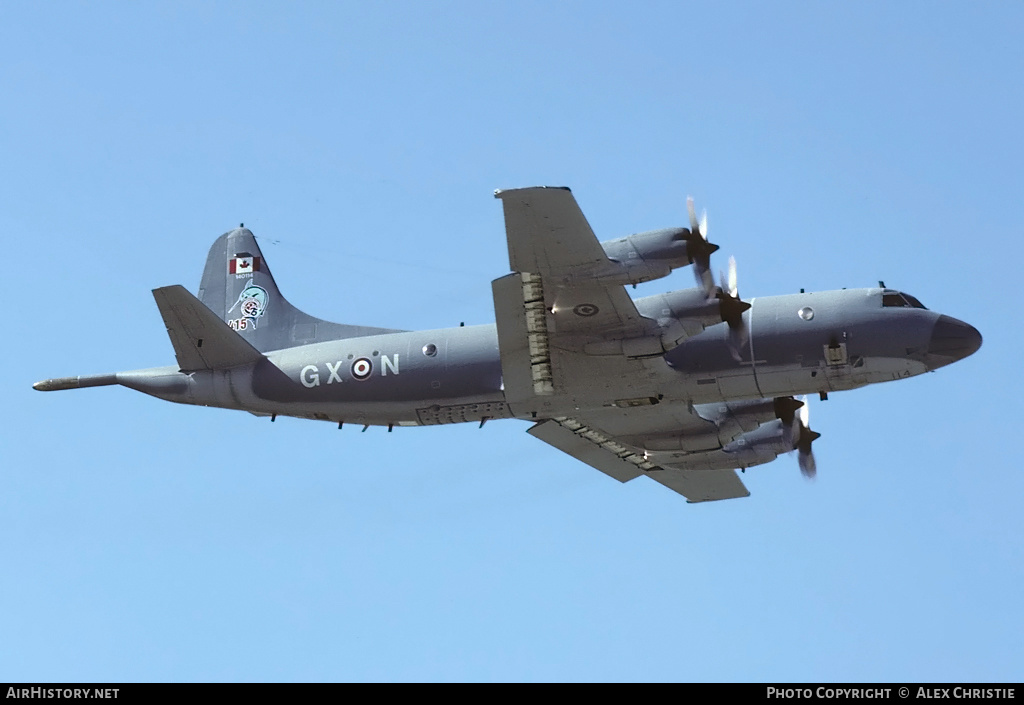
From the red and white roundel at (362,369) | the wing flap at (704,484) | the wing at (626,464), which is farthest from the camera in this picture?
the wing flap at (704,484)

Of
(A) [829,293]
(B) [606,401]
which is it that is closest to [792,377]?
(A) [829,293]

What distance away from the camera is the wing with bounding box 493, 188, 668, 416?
22219mm

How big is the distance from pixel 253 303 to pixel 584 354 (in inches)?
358

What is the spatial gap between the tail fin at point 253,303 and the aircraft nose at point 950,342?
35.5 ft

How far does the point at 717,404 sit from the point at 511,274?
23.0 feet

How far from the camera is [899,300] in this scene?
80.9ft

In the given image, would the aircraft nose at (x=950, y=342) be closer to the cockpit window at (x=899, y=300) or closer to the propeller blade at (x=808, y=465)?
the cockpit window at (x=899, y=300)

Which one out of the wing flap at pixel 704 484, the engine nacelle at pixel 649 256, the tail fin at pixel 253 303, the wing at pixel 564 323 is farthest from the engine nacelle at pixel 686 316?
the wing flap at pixel 704 484

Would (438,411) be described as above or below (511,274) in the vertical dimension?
below

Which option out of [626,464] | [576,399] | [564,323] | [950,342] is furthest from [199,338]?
[950,342]

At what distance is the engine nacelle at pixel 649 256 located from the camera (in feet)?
74.5
